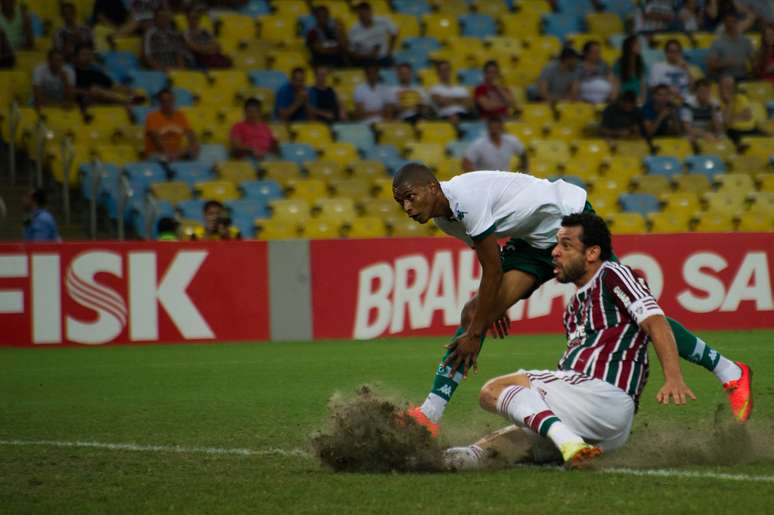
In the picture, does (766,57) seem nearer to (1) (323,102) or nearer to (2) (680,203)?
(2) (680,203)

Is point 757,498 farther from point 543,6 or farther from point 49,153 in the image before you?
point 543,6

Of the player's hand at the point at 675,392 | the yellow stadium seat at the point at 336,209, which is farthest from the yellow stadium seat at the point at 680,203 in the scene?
the player's hand at the point at 675,392

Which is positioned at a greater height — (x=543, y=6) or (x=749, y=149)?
(x=543, y=6)

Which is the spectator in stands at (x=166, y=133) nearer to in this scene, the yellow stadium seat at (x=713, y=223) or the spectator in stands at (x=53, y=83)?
the spectator in stands at (x=53, y=83)

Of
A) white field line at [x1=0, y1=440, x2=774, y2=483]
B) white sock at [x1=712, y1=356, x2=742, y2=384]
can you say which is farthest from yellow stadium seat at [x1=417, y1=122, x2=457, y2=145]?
white sock at [x1=712, y1=356, x2=742, y2=384]

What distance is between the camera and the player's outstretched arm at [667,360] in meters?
5.86

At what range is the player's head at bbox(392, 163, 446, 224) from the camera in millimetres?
6652

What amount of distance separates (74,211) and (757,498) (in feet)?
44.1

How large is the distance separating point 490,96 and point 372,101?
1734mm

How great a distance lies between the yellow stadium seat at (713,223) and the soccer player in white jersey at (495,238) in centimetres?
1092

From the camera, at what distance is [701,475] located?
594cm

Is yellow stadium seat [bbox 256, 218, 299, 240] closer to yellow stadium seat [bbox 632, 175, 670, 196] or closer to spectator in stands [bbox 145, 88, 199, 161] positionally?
spectator in stands [bbox 145, 88, 199, 161]

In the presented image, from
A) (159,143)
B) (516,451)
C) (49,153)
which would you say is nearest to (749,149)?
(159,143)

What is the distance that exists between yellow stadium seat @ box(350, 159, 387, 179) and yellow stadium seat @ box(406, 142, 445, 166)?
0.51 meters
